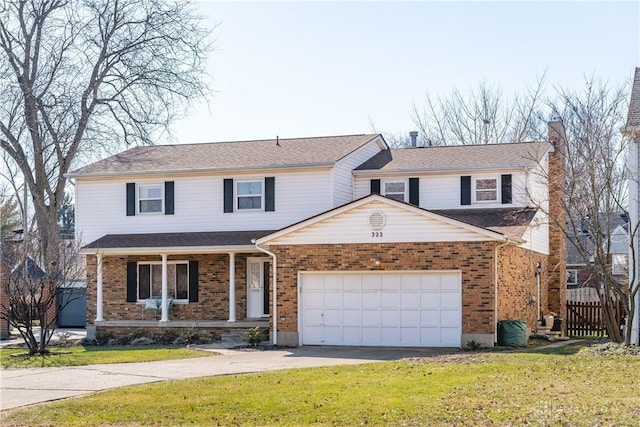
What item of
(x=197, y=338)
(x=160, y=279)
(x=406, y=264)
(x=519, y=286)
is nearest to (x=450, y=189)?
(x=519, y=286)

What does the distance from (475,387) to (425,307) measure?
958 cm

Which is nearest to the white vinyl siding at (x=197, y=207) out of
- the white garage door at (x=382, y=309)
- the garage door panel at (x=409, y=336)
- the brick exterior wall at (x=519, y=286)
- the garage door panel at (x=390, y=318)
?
the white garage door at (x=382, y=309)

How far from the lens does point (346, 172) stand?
100 feet

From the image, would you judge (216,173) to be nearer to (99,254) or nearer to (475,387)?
(99,254)

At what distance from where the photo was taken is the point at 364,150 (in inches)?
1258

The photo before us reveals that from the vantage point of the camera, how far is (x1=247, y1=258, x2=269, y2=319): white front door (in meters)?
29.8

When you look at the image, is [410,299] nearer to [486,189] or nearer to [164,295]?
[486,189]

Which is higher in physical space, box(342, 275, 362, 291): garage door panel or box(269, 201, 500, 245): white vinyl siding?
box(269, 201, 500, 245): white vinyl siding

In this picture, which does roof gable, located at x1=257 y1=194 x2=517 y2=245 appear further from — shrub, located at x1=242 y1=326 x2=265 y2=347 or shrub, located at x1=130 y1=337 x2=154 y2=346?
shrub, located at x1=130 y1=337 x2=154 y2=346

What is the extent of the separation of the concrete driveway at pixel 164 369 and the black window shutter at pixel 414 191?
6.86m

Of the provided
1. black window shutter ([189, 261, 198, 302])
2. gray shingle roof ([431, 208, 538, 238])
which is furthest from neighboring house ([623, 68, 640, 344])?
black window shutter ([189, 261, 198, 302])

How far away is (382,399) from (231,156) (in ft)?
60.5

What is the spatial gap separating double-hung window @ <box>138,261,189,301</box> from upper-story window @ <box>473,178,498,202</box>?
32.1ft

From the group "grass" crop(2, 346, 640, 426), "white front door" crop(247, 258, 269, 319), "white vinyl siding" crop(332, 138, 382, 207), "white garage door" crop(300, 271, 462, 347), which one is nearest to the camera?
"grass" crop(2, 346, 640, 426)
